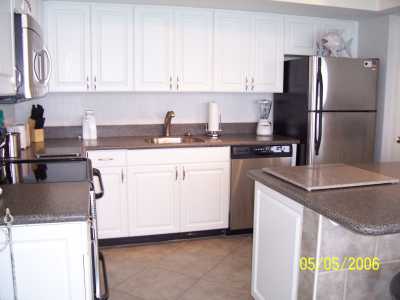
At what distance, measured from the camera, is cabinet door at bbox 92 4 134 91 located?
129 inches

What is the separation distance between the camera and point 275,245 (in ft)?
6.71

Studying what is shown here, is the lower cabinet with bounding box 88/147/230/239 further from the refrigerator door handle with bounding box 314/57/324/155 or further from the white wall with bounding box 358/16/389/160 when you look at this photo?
the white wall with bounding box 358/16/389/160

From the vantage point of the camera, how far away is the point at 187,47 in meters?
3.48

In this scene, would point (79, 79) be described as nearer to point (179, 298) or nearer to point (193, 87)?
point (193, 87)

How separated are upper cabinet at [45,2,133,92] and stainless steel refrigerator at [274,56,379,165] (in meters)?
1.59

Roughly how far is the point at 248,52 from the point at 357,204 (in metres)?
2.41

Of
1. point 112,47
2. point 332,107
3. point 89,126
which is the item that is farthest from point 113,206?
point 332,107

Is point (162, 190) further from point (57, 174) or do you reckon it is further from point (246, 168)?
point (57, 174)

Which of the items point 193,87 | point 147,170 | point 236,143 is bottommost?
point 147,170

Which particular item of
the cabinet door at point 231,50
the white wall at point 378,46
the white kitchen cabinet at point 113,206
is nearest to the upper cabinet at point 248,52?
the cabinet door at point 231,50

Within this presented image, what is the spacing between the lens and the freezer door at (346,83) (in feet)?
11.3

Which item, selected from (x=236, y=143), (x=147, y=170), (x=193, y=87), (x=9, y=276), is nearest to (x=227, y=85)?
(x=193, y=87)

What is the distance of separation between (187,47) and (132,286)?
82.9 inches

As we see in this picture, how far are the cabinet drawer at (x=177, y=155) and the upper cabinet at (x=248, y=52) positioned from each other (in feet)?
2.17
